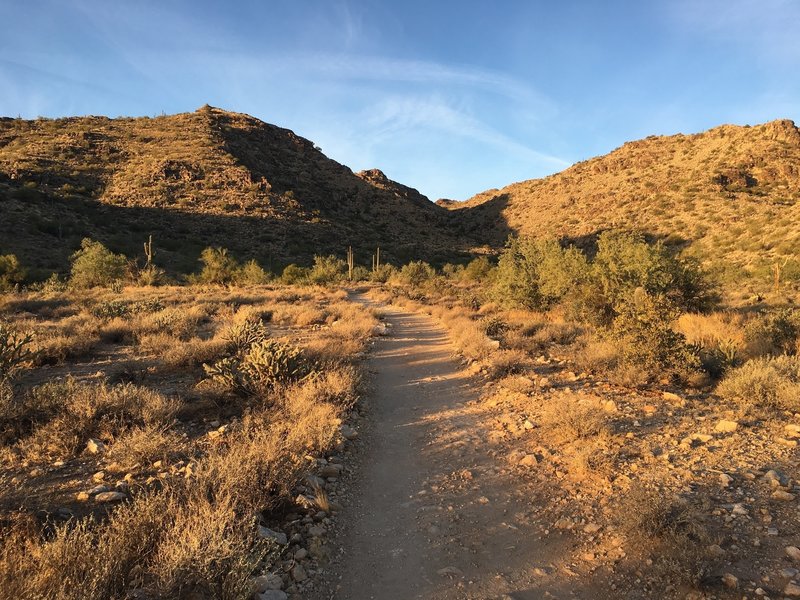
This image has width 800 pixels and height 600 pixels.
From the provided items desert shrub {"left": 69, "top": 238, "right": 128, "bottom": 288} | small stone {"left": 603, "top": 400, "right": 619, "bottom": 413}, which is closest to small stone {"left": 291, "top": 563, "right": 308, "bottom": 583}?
small stone {"left": 603, "top": 400, "right": 619, "bottom": 413}

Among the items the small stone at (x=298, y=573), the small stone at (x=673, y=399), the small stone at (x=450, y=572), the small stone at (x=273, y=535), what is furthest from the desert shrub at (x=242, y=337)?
the small stone at (x=673, y=399)

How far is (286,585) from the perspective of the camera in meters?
3.19

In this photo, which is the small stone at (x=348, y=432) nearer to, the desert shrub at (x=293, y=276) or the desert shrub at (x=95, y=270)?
the desert shrub at (x=95, y=270)

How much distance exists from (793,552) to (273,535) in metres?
3.84

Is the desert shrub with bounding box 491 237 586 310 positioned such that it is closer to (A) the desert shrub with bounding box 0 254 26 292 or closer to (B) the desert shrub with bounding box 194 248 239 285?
(B) the desert shrub with bounding box 194 248 239 285

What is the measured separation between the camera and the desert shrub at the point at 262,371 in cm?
718

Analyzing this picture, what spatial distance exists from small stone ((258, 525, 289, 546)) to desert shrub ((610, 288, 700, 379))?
21.1 feet

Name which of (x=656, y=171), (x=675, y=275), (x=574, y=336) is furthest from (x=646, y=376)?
(x=656, y=171)

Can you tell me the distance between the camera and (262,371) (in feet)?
24.2

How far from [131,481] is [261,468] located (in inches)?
52.7

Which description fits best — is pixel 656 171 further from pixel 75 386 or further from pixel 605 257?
pixel 75 386

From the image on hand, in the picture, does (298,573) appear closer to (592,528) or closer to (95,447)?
(592,528)

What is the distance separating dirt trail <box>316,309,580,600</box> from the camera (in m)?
3.29

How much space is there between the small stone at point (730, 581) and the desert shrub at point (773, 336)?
748cm
